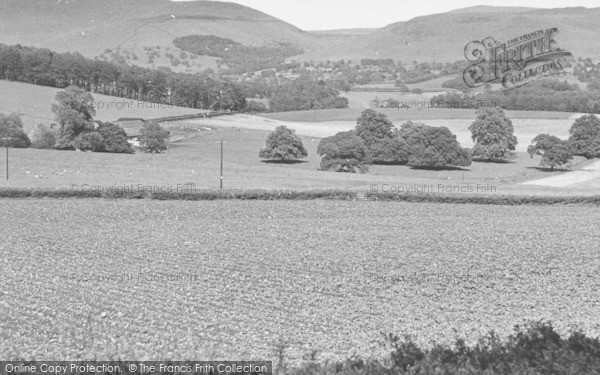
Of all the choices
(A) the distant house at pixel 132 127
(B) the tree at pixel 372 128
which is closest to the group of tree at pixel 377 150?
(B) the tree at pixel 372 128

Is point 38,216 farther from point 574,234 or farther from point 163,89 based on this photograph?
point 163,89

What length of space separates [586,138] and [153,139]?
175 ft

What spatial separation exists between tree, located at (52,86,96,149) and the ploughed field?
45.0m

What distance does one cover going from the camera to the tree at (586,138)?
105375 millimetres

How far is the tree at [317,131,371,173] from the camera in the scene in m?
92.6

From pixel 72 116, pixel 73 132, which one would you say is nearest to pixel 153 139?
pixel 73 132

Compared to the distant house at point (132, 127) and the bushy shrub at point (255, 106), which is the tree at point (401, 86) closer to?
the bushy shrub at point (255, 106)

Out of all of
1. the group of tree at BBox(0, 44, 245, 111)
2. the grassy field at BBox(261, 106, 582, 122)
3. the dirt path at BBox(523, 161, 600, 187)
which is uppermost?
the group of tree at BBox(0, 44, 245, 111)

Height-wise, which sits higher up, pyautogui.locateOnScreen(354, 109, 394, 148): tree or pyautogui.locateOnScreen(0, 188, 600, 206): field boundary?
pyautogui.locateOnScreen(354, 109, 394, 148): tree

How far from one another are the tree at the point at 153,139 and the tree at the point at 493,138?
3927 cm

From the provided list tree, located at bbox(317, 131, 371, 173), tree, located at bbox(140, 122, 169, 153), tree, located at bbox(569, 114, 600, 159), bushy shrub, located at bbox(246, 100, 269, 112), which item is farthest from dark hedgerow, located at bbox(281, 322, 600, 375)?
bushy shrub, located at bbox(246, 100, 269, 112)

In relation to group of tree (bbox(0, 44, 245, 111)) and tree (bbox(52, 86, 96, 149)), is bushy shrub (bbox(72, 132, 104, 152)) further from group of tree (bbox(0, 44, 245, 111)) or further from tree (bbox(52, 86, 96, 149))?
group of tree (bbox(0, 44, 245, 111))

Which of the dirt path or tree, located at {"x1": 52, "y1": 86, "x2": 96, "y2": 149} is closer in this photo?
the dirt path

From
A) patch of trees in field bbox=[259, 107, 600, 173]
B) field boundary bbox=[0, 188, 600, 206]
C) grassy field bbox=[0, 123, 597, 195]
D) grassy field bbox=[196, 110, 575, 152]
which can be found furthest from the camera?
grassy field bbox=[196, 110, 575, 152]
